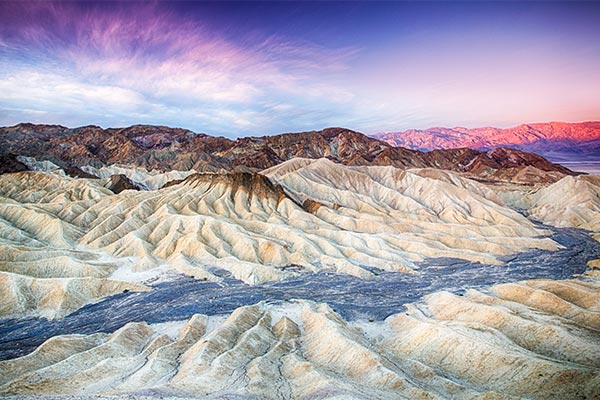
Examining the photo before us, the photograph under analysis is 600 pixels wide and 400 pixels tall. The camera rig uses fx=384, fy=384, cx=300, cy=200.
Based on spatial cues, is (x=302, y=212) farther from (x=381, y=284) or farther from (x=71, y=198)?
(x=71, y=198)

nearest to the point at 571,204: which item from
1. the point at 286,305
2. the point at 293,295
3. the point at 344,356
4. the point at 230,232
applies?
the point at 293,295

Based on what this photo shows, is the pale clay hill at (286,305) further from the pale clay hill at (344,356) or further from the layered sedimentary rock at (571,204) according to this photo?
the layered sedimentary rock at (571,204)

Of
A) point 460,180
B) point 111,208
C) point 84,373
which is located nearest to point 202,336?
point 84,373

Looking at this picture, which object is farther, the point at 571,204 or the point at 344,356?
the point at 571,204

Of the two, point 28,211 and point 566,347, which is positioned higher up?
point 28,211

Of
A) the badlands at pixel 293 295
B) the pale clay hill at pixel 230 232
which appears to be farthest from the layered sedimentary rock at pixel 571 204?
the pale clay hill at pixel 230 232

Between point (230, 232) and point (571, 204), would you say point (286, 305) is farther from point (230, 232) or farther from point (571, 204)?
point (571, 204)
